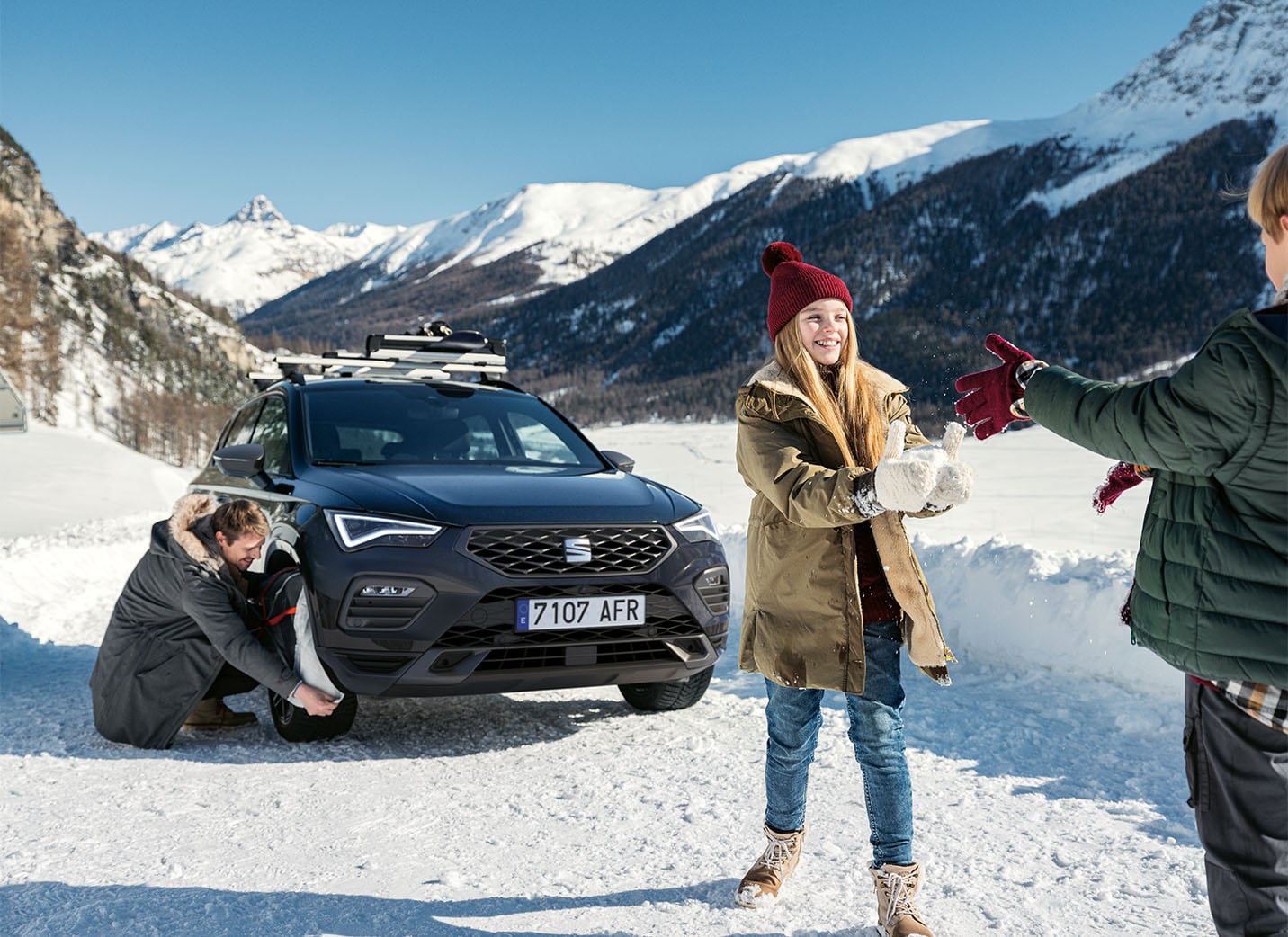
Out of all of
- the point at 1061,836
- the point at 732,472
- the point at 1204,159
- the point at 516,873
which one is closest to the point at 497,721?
the point at 516,873

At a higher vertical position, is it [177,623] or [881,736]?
[881,736]

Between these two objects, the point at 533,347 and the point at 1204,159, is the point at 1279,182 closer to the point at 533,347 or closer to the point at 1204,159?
the point at 1204,159

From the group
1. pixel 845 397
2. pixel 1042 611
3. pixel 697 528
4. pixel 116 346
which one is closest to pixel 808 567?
pixel 845 397

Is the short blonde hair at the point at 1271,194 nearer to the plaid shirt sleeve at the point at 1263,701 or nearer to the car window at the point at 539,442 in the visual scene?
the plaid shirt sleeve at the point at 1263,701

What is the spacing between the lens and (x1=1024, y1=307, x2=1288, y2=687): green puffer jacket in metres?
1.64

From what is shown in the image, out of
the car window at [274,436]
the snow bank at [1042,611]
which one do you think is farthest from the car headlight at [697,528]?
the car window at [274,436]

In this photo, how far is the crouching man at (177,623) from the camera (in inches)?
159

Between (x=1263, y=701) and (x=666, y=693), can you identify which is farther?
(x=666, y=693)

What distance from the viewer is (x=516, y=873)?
299 cm

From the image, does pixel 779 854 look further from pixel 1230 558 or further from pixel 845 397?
pixel 1230 558

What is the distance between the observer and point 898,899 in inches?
101

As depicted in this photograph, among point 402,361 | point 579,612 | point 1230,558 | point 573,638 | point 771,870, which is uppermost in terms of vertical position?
point 402,361

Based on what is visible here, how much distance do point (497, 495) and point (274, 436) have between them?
165 centimetres

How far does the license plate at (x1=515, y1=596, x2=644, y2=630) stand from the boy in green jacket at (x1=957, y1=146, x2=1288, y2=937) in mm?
2342
